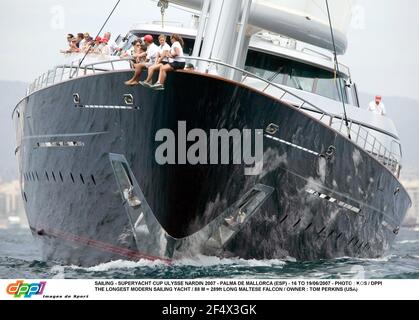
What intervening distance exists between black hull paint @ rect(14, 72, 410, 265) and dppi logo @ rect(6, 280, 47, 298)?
2264 mm

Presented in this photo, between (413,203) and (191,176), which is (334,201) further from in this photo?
(413,203)

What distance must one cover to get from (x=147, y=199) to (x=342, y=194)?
125 inches

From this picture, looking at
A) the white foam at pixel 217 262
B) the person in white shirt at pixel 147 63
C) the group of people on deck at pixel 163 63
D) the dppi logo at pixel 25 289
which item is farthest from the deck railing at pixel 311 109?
the dppi logo at pixel 25 289

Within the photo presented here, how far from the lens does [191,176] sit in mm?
14062

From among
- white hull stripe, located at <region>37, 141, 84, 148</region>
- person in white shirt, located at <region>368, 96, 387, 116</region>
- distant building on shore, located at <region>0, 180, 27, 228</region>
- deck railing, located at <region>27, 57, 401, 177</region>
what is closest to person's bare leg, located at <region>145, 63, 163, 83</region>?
white hull stripe, located at <region>37, 141, 84, 148</region>

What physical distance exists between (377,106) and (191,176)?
644 cm

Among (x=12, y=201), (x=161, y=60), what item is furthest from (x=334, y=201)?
(x=12, y=201)

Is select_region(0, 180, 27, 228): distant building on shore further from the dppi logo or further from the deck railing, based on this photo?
the dppi logo

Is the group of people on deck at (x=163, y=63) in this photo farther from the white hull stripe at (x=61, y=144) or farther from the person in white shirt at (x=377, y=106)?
the person in white shirt at (x=377, y=106)

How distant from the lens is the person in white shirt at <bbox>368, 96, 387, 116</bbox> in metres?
19.4
